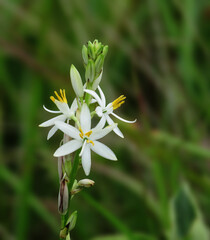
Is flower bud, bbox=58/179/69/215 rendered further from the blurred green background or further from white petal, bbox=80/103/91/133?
the blurred green background

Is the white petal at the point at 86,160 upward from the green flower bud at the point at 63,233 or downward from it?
upward

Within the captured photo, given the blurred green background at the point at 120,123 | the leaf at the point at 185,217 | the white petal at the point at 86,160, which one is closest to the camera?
the white petal at the point at 86,160

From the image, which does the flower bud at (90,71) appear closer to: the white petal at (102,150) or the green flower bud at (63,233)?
the white petal at (102,150)

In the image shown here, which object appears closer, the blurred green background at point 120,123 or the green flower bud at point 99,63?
Result: the green flower bud at point 99,63

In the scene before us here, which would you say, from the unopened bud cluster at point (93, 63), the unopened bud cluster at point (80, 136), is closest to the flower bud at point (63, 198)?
the unopened bud cluster at point (80, 136)

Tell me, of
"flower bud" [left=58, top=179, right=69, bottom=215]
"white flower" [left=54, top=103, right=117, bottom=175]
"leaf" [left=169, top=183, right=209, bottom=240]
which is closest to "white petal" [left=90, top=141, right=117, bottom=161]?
"white flower" [left=54, top=103, right=117, bottom=175]

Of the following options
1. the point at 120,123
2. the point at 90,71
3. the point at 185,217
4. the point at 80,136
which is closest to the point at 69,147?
the point at 80,136

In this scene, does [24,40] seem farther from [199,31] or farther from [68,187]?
[68,187]
